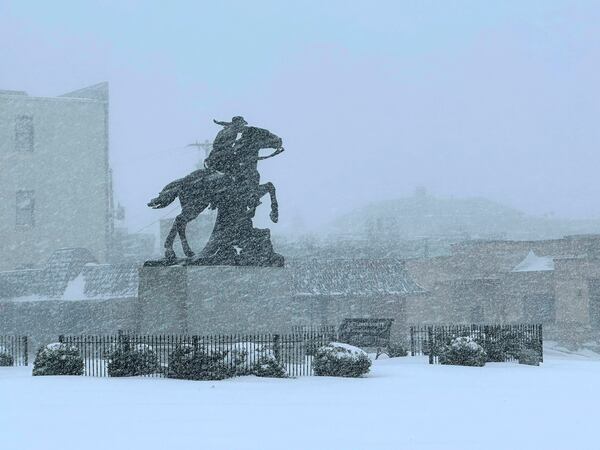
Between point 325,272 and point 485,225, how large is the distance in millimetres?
108248

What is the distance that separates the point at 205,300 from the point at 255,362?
7.68ft

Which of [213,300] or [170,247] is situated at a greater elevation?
[170,247]

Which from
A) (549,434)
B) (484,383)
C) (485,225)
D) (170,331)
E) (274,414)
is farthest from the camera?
(485,225)

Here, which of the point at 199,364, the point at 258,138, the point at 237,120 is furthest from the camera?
the point at 258,138

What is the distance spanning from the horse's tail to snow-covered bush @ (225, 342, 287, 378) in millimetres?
4506

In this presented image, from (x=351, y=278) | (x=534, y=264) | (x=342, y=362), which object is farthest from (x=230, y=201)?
(x=534, y=264)

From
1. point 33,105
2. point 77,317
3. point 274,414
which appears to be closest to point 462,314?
point 77,317

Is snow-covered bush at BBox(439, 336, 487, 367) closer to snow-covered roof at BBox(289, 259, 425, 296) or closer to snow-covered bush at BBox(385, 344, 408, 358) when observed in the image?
snow-covered bush at BBox(385, 344, 408, 358)

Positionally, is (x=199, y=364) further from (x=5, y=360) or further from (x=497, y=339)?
(x=5, y=360)

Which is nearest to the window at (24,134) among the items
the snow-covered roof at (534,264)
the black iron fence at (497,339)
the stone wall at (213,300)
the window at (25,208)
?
the window at (25,208)

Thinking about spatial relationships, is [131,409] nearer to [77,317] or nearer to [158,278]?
[158,278]

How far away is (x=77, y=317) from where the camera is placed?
148 ft

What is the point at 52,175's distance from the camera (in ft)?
186

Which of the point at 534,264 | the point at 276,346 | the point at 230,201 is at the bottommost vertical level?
the point at 276,346
